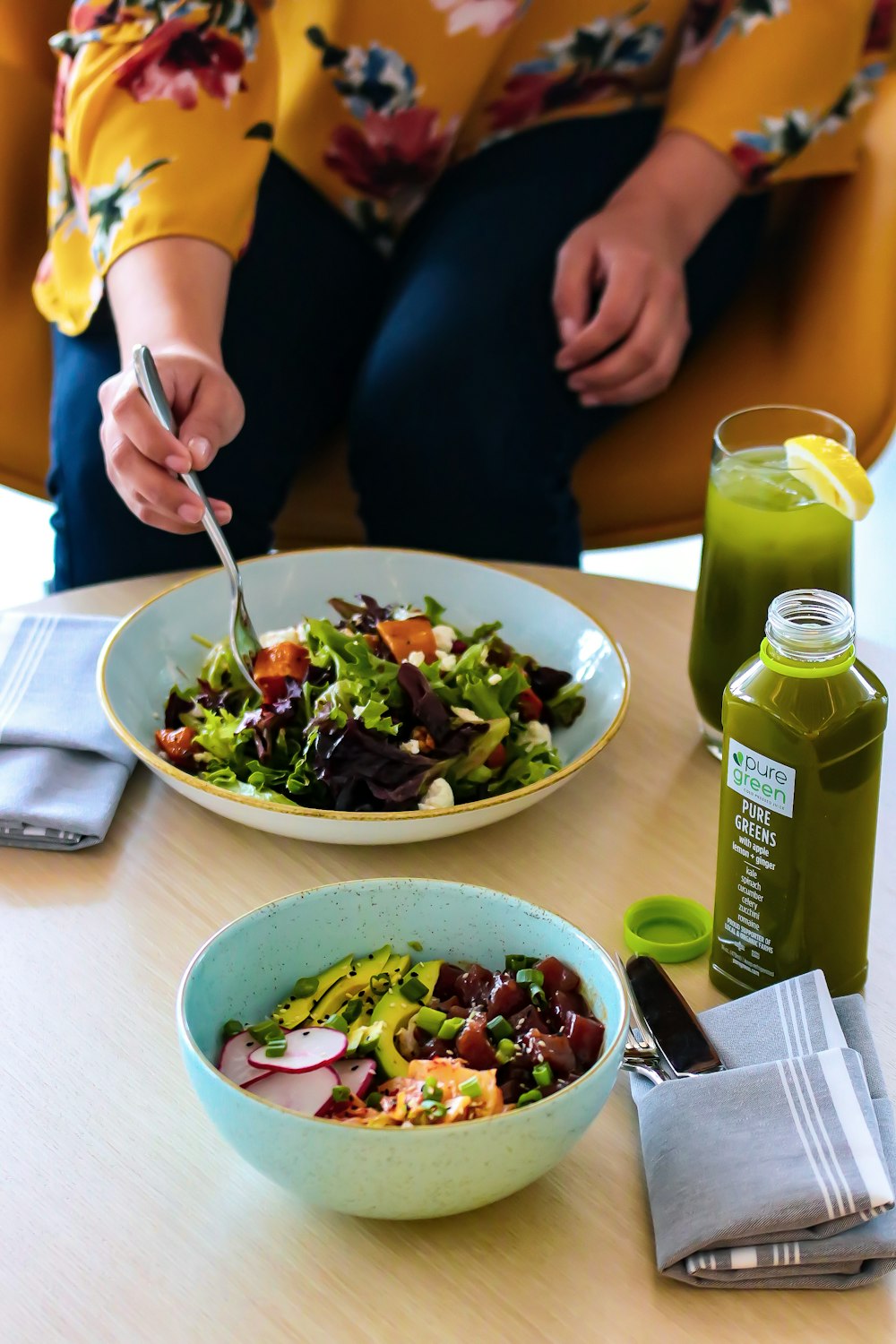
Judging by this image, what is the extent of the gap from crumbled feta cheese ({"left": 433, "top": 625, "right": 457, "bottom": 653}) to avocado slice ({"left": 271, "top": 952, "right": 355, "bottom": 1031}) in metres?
0.35

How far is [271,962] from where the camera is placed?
79 centimetres

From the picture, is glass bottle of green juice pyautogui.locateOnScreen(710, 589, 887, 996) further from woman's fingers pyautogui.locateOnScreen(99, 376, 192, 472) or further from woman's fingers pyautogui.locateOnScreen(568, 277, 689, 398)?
woman's fingers pyautogui.locateOnScreen(568, 277, 689, 398)

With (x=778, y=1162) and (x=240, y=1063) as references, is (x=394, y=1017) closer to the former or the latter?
(x=240, y=1063)

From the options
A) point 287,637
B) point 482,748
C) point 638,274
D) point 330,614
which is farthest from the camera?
point 638,274

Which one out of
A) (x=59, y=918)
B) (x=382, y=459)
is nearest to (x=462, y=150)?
(x=382, y=459)

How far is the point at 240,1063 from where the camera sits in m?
0.72

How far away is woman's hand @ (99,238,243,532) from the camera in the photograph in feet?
3.60

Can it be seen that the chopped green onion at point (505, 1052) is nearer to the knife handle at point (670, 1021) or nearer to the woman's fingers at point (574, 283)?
the knife handle at point (670, 1021)

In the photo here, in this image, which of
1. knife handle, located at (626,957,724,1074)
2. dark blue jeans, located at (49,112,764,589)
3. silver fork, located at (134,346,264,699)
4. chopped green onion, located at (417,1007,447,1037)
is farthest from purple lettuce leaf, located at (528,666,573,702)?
dark blue jeans, located at (49,112,764,589)

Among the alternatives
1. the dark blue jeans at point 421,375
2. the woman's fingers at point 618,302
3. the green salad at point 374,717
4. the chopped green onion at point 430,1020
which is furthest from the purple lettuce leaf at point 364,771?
Result: the woman's fingers at point 618,302

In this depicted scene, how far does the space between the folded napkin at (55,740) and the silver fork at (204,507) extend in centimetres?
12

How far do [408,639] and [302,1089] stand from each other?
44cm

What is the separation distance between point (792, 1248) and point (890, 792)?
0.46 metres

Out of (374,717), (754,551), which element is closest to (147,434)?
(374,717)
